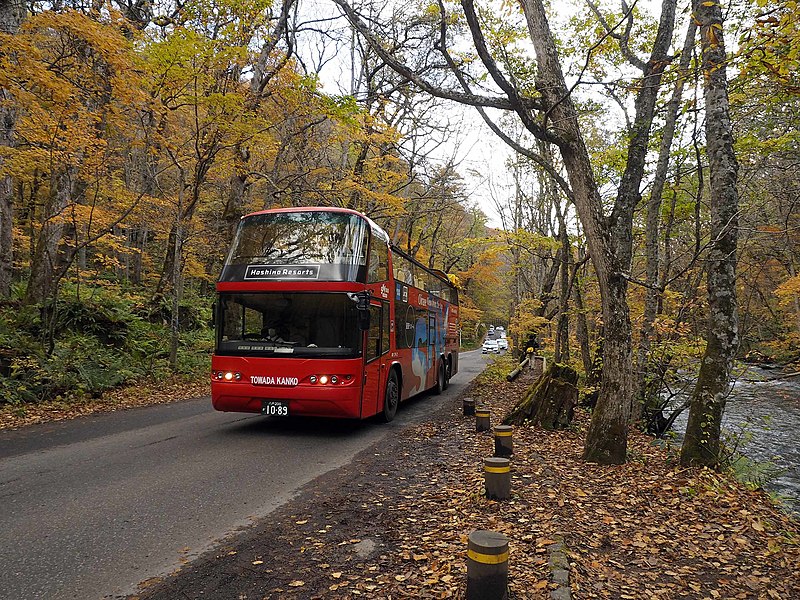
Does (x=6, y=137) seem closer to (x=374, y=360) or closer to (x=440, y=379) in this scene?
(x=374, y=360)

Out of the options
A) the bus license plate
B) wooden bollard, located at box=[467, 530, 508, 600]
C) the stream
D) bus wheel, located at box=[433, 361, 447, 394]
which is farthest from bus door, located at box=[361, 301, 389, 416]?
bus wheel, located at box=[433, 361, 447, 394]

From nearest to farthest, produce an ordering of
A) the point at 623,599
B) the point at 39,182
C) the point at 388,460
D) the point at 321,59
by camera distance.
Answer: the point at 623,599
the point at 388,460
the point at 39,182
the point at 321,59

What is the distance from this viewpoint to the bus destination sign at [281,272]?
8.14 metres

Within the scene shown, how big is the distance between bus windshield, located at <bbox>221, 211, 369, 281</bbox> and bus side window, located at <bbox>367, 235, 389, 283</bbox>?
1.02 ft

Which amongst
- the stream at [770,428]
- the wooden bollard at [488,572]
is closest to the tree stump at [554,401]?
the stream at [770,428]

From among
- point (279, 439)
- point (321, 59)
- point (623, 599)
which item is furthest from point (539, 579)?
point (321, 59)

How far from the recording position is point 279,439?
324 inches

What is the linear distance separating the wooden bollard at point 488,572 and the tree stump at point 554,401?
6.64 metres

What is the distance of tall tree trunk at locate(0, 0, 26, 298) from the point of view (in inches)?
401

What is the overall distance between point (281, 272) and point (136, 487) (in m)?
3.90

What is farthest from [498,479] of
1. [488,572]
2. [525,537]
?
[488,572]

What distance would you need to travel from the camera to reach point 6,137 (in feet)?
38.7

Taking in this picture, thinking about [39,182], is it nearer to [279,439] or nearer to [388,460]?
[279,439]

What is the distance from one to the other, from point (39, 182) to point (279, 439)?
56.8 ft
